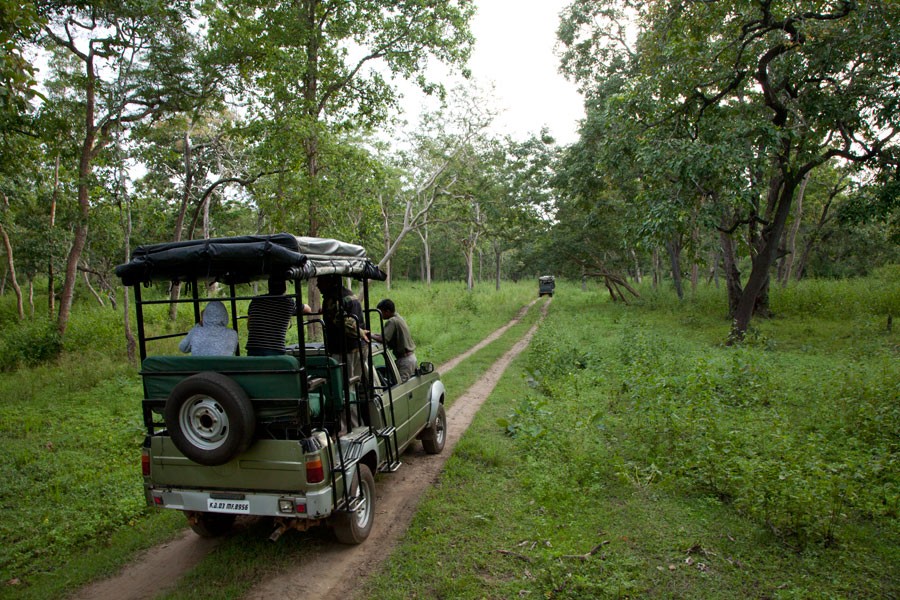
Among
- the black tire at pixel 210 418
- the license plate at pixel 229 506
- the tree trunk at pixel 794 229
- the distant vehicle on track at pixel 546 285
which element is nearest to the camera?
the black tire at pixel 210 418

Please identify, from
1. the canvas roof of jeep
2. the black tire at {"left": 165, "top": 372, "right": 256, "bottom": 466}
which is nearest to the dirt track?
the black tire at {"left": 165, "top": 372, "right": 256, "bottom": 466}

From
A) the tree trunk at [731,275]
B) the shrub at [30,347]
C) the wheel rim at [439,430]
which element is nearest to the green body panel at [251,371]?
the wheel rim at [439,430]

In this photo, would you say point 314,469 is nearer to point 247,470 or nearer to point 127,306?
point 247,470

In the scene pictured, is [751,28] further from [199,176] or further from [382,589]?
[199,176]

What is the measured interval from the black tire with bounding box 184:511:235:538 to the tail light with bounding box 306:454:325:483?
50.6 inches

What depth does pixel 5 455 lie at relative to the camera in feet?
23.2

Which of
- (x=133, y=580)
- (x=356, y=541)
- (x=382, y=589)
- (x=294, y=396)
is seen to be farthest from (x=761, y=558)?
(x=133, y=580)

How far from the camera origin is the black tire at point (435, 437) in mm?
6926

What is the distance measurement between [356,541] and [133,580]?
70.4 inches

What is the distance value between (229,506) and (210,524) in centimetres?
95

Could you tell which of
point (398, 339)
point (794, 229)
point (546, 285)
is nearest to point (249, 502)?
point (398, 339)

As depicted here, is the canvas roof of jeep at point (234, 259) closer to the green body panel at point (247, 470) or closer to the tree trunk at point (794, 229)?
the green body panel at point (247, 470)

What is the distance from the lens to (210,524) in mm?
4816

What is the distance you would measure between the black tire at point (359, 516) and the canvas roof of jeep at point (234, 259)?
5.98ft
